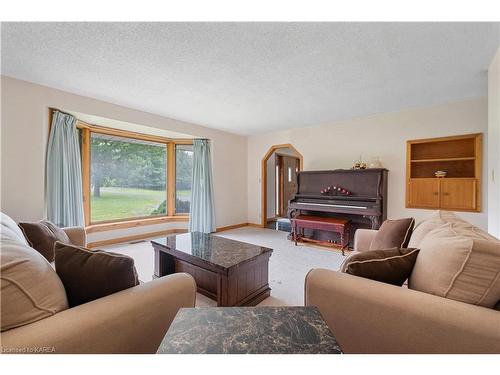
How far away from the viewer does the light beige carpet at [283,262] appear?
6.87 ft

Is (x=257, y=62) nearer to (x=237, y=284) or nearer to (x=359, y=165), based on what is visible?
(x=237, y=284)

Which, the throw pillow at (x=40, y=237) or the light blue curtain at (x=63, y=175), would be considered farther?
the light blue curtain at (x=63, y=175)

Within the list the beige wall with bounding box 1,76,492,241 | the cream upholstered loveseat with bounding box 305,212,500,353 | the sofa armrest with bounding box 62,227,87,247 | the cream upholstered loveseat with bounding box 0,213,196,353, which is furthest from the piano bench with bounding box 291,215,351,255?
the sofa armrest with bounding box 62,227,87,247

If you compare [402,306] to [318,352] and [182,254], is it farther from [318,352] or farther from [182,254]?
[182,254]

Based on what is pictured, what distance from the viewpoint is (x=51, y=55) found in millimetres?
2035

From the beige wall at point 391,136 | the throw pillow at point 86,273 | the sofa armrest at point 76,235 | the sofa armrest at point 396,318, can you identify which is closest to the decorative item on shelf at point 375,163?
the beige wall at point 391,136

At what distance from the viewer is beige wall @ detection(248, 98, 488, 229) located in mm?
3139

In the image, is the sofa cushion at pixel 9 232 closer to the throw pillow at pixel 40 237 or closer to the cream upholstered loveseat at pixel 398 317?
the throw pillow at pixel 40 237

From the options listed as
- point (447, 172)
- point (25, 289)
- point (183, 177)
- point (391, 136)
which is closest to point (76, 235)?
point (25, 289)

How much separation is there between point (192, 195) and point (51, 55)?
117 inches

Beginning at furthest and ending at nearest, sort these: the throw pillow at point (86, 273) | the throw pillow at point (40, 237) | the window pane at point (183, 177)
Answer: the window pane at point (183, 177), the throw pillow at point (40, 237), the throw pillow at point (86, 273)

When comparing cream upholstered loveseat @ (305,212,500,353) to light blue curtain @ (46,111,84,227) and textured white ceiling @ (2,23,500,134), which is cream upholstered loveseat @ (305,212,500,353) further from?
light blue curtain @ (46,111,84,227)

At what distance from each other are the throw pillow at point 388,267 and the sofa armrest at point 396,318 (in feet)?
0.21
